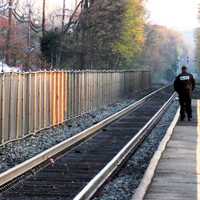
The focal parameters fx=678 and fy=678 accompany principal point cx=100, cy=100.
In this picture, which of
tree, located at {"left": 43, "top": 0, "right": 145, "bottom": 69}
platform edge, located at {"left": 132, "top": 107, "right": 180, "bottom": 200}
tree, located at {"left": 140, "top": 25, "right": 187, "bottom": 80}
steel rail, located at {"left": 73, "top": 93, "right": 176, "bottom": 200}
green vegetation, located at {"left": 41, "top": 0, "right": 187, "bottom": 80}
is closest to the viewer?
platform edge, located at {"left": 132, "top": 107, "right": 180, "bottom": 200}

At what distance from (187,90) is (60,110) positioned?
4936 mm

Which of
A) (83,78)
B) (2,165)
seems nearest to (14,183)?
(2,165)

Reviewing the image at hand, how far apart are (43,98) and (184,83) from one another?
6.09 metres

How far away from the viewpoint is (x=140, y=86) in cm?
7569

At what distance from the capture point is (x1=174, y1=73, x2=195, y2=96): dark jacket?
2575 centimetres

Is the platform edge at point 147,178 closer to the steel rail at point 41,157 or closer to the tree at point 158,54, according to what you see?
the steel rail at point 41,157

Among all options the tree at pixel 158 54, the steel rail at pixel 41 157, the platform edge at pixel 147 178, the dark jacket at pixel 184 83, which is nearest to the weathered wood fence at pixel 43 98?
the steel rail at pixel 41 157

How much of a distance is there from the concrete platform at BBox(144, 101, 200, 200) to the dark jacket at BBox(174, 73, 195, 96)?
5167 mm

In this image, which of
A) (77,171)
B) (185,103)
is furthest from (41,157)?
(185,103)

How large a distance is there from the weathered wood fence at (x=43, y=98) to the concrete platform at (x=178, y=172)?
13.7 ft

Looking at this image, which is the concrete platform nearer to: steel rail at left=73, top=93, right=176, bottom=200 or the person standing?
steel rail at left=73, top=93, right=176, bottom=200

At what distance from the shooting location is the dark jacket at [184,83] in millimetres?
25750

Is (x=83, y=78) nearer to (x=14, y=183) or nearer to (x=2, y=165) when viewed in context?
(x=2, y=165)

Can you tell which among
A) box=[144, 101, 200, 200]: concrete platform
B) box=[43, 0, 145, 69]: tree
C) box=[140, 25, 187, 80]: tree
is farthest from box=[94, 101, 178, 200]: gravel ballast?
box=[140, 25, 187, 80]: tree
